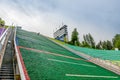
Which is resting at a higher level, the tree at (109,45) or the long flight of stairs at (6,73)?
the tree at (109,45)

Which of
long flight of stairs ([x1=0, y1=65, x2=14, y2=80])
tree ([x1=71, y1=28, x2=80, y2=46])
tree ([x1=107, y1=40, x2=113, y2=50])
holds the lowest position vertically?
long flight of stairs ([x1=0, y1=65, x2=14, y2=80])

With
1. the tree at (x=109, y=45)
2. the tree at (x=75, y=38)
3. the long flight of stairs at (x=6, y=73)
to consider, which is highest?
the tree at (x=75, y=38)

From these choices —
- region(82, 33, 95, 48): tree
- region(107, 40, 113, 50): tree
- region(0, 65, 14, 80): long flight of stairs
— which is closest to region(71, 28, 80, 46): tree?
region(82, 33, 95, 48): tree

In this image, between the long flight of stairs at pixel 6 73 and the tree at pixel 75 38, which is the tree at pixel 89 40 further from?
the long flight of stairs at pixel 6 73

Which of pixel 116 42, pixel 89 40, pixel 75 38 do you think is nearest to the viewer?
pixel 116 42

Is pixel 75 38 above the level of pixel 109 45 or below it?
above

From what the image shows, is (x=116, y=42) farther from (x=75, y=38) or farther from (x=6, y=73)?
(x=6, y=73)

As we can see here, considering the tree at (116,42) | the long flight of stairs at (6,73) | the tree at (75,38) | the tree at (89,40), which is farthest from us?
the tree at (89,40)

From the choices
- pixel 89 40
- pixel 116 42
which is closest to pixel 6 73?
pixel 116 42

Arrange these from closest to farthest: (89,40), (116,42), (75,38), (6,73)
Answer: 1. (6,73)
2. (116,42)
3. (75,38)
4. (89,40)

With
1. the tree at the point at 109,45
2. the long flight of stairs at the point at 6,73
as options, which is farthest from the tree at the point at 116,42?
the long flight of stairs at the point at 6,73

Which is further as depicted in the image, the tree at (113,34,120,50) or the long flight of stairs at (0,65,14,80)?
the tree at (113,34,120,50)

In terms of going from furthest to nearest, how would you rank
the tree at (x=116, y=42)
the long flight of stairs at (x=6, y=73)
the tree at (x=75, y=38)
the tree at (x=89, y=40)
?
the tree at (x=89, y=40), the tree at (x=75, y=38), the tree at (x=116, y=42), the long flight of stairs at (x=6, y=73)

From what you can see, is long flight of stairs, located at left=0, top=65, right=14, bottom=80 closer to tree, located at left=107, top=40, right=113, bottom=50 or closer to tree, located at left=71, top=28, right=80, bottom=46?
tree, located at left=71, top=28, right=80, bottom=46
